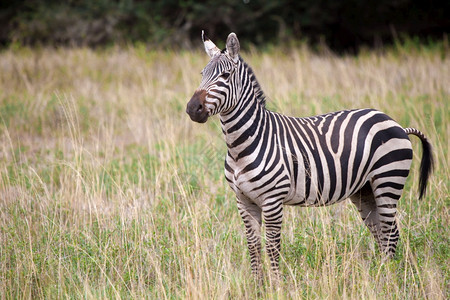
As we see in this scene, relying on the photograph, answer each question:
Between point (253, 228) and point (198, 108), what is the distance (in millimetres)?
1162

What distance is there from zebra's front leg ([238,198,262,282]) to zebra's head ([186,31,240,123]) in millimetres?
828

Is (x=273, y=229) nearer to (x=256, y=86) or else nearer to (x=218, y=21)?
(x=256, y=86)

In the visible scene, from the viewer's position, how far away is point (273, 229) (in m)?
3.72

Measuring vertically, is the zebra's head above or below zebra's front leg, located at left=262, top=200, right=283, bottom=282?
above

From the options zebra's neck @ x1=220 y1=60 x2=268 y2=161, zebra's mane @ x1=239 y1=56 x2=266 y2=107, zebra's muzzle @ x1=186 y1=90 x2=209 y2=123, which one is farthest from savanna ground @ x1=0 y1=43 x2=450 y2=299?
zebra's mane @ x1=239 y1=56 x2=266 y2=107

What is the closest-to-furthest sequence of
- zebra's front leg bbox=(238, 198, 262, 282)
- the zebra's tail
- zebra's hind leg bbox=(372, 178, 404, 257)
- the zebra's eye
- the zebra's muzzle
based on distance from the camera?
the zebra's muzzle → the zebra's eye → zebra's front leg bbox=(238, 198, 262, 282) → zebra's hind leg bbox=(372, 178, 404, 257) → the zebra's tail

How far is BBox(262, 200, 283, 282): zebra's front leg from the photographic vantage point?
3.65 metres

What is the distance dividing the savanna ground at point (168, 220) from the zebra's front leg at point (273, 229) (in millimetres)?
119

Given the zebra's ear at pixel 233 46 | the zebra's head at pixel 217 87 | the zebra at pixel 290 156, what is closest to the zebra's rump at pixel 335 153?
the zebra at pixel 290 156

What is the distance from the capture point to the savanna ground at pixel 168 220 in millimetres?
3713

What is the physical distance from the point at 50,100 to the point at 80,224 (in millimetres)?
4699

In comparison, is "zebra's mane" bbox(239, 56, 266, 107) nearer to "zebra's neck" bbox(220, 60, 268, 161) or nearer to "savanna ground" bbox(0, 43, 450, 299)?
"zebra's neck" bbox(220, 60, 268, 161)

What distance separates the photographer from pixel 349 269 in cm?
377

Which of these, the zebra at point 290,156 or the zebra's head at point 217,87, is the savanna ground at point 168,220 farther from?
the zebra's head at point 217,87
